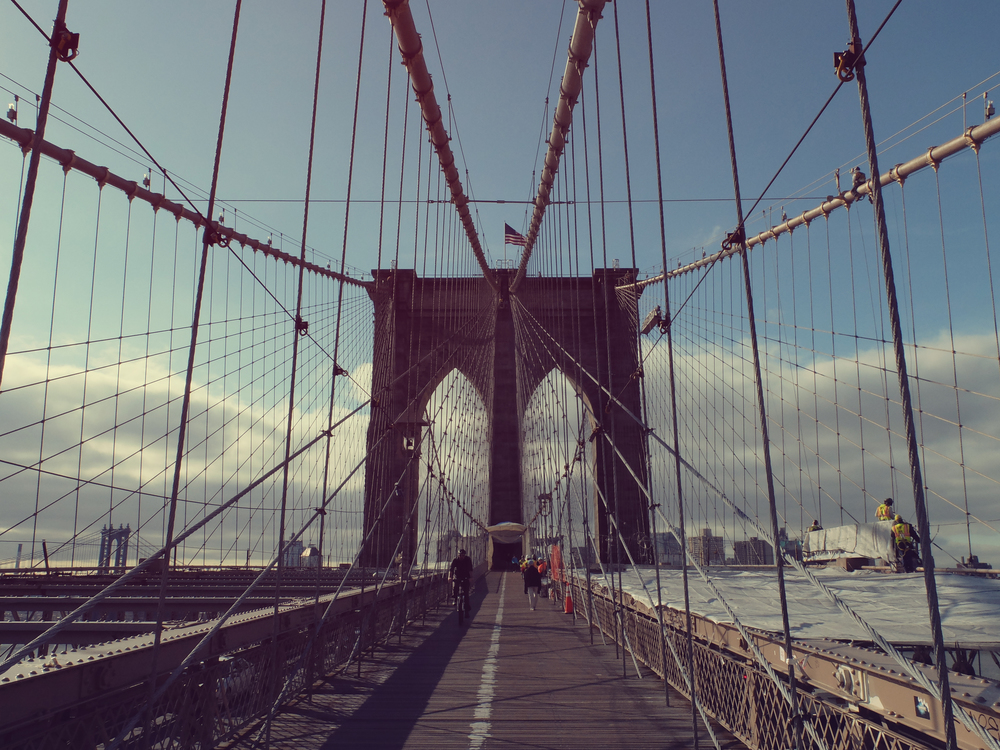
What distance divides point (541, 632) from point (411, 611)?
2.05 m

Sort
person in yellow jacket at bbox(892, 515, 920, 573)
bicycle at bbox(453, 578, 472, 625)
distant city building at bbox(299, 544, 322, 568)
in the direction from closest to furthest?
person in yellow jacket at bbox(892, 515, 920, 573), bicycle at bbox(453, 578, 472, 625), distant city building at bbox(299, 544, 322, 568)

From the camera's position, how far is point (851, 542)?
32.8ft

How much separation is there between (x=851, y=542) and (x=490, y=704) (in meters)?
7.25

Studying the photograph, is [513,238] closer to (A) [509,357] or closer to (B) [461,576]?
(A) [509,357]

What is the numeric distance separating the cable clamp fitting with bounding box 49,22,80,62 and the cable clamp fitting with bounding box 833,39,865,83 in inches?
99.9

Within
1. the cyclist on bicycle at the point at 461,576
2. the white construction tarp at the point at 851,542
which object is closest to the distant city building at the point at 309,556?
the cyclist on bicycle at the point at 461,576

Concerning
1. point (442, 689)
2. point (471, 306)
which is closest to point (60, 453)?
point (442, 689)

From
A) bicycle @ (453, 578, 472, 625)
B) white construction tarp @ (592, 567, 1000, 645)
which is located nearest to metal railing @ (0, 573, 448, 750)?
white construction tarp @ (592, 567, 1000, 645)

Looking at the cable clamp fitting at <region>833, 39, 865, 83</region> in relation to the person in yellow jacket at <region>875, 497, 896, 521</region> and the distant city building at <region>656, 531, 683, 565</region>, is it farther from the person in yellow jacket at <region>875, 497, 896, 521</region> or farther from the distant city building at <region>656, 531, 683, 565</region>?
the distant city building at <region>656, 531, 683, 565</region>

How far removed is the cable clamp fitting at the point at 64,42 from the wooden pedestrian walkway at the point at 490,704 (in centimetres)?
311

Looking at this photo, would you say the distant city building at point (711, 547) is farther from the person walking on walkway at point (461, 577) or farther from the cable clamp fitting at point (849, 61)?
the cable clamp fitting at point (849, 61)

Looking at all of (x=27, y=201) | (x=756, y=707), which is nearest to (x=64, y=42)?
(x=27, y=201)

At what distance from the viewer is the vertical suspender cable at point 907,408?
6.06 feet

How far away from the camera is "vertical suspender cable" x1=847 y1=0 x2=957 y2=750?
185 centimetres
